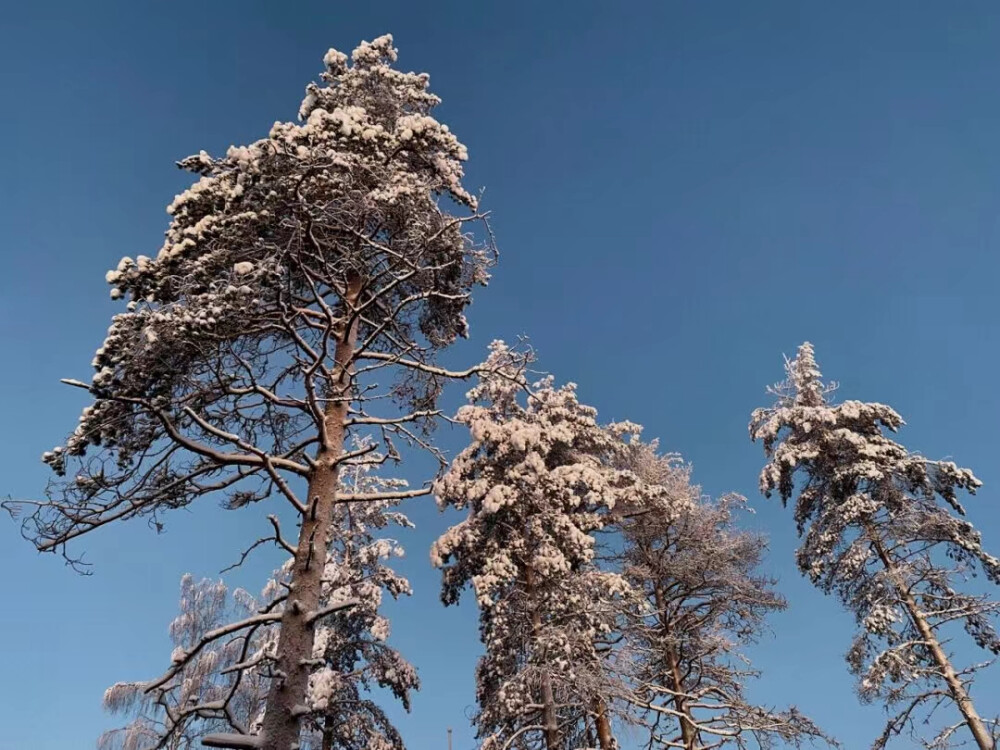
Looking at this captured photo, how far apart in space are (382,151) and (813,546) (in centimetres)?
1441

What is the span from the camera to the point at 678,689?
15.7 meters

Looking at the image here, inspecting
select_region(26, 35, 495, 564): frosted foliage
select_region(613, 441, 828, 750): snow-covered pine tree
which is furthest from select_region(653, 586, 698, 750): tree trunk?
select_region(26, 35, 495, 564): frosted foliage

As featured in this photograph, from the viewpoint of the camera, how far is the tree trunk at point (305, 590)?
15.7 feet

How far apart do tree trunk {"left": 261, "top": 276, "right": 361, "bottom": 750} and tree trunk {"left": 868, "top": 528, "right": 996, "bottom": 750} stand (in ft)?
44.8

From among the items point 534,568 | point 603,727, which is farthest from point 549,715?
point 534,568

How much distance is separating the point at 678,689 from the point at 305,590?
13349 mm

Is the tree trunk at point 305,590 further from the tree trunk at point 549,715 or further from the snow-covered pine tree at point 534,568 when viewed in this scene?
the tree trunk at point 549,715

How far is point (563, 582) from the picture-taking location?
14.0 metres

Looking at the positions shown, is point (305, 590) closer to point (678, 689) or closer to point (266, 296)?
point (266, 296)

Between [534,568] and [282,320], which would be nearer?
[282,320]

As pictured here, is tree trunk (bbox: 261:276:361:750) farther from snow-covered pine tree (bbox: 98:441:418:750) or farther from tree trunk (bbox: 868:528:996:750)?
tree trunk (bbox: 868:528:996:750)

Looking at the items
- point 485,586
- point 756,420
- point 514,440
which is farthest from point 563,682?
point 756,420

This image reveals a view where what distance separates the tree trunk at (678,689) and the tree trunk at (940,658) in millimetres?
5187

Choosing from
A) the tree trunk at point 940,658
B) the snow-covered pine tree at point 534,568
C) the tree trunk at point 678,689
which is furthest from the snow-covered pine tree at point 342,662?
the tree trunk at point 940,658
